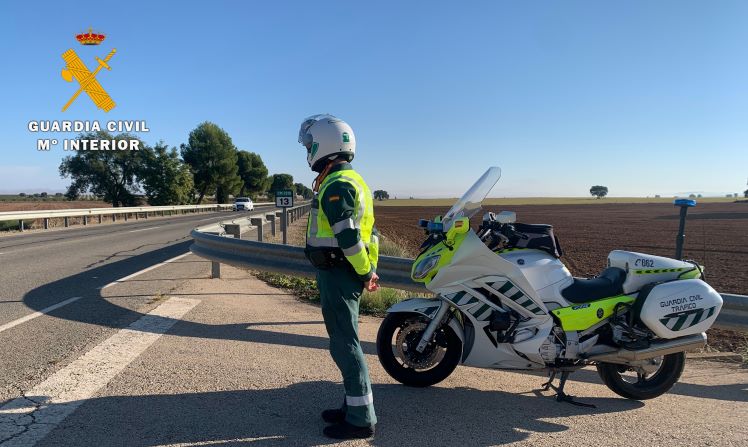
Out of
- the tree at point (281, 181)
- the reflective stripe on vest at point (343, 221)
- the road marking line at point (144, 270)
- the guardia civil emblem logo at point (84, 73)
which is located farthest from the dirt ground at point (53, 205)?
the tree at point (281, 181)

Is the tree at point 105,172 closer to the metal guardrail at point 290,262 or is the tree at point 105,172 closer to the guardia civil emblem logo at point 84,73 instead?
the guardia civil emblem logo at point 84,73

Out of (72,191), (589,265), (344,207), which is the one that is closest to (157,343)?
(344,207)

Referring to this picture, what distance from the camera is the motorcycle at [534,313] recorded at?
12.6ft

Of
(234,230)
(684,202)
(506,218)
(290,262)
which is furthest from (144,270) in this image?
(684,202)

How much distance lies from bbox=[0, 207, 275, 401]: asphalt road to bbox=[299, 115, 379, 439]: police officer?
2.49 metres

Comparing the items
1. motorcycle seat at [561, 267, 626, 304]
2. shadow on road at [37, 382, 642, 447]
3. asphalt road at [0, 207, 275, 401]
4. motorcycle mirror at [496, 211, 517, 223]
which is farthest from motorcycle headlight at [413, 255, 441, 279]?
asphalt road at [0, 207, 275, 401]

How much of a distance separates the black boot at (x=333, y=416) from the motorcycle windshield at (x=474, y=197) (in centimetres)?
159

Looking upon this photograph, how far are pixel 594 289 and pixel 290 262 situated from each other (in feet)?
12.8

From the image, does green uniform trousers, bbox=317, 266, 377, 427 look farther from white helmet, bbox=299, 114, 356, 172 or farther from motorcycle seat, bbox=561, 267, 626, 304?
motorcycle seat, bbox=561, 267, 626, 304

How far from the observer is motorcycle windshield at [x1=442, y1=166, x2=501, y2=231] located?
3977 millimetres

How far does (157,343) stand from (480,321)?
10.4 feet

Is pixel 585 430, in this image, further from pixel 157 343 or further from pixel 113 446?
pixel 157 343

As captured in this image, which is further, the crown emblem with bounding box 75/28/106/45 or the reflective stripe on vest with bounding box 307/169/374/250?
the crown emblem with bounding box 75/28/106/45

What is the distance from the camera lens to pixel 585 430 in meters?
3.35
